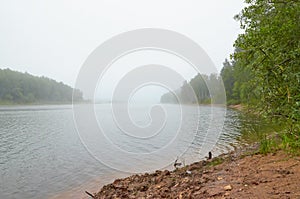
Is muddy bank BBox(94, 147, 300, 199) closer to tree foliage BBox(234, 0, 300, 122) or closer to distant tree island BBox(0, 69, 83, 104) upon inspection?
tree foliage BBox(234, 0, 300, 122)

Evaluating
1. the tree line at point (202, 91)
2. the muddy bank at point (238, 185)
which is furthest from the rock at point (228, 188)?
the tree line at point (202, 91)

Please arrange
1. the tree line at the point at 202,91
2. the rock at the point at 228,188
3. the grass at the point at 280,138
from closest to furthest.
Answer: the grass at the point at 280,138 < the rock at the point at 228,188 < the tree line at the point at 202,91

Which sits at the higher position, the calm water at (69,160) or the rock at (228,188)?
the rock at (228,188)

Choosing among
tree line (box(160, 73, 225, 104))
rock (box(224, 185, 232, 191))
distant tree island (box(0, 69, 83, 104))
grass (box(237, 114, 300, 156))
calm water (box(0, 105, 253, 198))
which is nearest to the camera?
grass (box(237, 114, 300, 156))

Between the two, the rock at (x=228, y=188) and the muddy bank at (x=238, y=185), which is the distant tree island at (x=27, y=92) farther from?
the rock at (x=228, y=188)

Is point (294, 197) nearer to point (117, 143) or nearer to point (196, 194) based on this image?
point (196, 194)

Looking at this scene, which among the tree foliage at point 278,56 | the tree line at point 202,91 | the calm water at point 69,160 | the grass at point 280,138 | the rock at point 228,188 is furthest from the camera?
the tree line at point 202,91

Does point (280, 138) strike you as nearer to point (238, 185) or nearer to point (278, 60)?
point (238, 185)

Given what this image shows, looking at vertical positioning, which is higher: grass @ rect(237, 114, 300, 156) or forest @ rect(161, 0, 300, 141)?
forest @ rect(161, 0, 300, 141)

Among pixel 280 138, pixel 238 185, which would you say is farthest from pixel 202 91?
pixel 238 185

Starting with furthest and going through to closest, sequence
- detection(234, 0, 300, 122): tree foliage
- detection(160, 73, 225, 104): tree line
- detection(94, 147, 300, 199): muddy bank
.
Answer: detection(160, 73, 225, 104): tree line, detection(94, 147, 300, 199): muddy bank, detection(234, 0, 300, 122): tree foliage

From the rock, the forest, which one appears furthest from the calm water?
the forest

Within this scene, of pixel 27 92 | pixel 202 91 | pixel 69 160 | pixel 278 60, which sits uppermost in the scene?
pixel 27 92

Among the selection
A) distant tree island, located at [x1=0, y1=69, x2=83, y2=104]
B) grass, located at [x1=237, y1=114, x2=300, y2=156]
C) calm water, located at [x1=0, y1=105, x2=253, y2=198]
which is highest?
distant tree island, located at [x1=0, y1=69, x2=83, y2=104]
